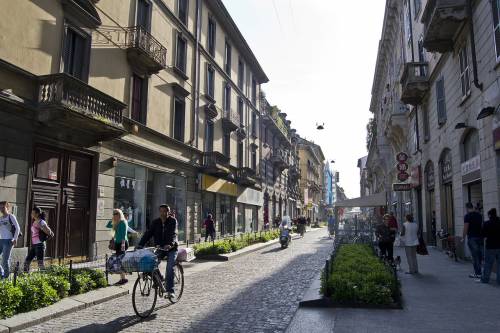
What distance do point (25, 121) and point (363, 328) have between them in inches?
409

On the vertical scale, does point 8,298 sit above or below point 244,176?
below

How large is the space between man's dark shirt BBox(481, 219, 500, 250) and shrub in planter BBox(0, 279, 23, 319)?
367 inches

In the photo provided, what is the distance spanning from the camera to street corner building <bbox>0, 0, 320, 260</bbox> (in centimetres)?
1227

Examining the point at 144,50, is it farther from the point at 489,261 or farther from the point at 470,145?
the point at 489,261

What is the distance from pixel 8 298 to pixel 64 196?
748 cm

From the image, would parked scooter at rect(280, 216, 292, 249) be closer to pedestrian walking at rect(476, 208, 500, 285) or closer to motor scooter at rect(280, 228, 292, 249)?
motor scooter at rect(280, 228, 292, 249)

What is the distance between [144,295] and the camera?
24.2 feet

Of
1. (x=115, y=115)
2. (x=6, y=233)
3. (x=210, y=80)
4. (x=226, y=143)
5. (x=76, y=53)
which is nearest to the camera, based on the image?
(x=6, y=233)

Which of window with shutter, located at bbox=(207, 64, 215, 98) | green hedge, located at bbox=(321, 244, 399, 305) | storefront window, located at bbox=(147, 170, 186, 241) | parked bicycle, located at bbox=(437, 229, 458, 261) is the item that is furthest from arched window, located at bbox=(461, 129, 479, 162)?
window with shutter, located at bbox=(207, 64, 215, 98)

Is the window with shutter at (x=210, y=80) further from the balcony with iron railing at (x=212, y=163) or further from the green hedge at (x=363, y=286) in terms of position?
the green hedge at (x=363, y=286)

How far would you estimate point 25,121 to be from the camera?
40.1 feet

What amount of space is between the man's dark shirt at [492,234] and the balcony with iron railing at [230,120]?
21.1 meters

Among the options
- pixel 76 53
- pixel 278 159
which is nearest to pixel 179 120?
pixel 76 53

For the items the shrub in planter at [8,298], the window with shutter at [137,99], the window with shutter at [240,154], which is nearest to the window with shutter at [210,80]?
the window with shutter at [240,154]
